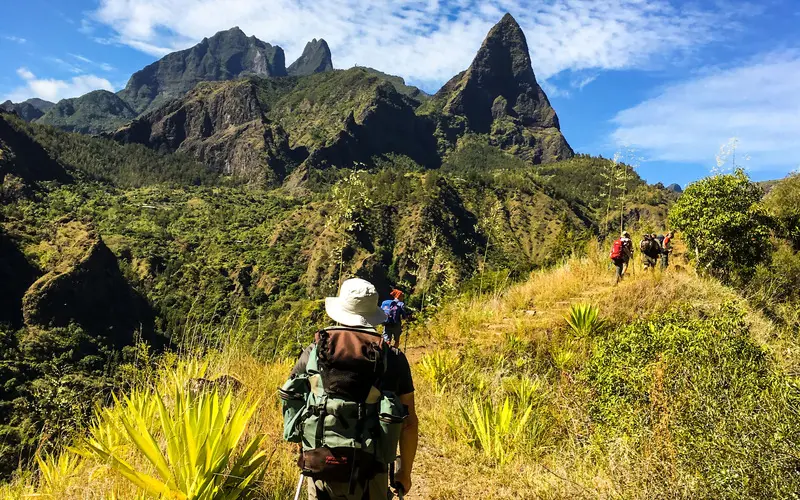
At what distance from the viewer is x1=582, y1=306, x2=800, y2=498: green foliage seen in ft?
8.38

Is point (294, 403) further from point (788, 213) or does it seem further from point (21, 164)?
point (21, 164)

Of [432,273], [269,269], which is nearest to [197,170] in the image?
[269,269]

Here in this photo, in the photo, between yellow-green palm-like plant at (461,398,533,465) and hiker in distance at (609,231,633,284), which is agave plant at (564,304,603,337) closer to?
hiker in distance at (609,231,633,284)

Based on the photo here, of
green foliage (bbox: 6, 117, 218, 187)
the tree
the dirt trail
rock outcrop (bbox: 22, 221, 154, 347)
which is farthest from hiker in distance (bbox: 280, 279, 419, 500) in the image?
green foliage (bbox: 6, 117, 218, 187)

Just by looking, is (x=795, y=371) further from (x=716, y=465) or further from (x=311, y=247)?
(x=311, y=247)

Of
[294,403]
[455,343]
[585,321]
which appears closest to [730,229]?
[585,321]

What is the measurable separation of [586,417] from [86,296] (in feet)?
265

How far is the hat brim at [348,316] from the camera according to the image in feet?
7.54

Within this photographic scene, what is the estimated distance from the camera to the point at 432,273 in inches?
392

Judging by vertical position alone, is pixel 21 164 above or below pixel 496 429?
above

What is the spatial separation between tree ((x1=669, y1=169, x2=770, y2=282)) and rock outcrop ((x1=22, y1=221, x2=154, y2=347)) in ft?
209

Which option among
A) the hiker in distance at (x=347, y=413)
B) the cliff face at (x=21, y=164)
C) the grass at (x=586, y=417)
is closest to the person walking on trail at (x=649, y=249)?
the grass at (x=586, y=417)

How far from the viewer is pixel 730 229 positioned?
10312 millimetres

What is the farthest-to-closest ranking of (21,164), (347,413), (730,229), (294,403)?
(21,164)
(730,229)
(294,403)
(347,413)
